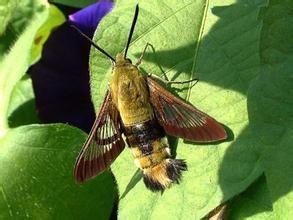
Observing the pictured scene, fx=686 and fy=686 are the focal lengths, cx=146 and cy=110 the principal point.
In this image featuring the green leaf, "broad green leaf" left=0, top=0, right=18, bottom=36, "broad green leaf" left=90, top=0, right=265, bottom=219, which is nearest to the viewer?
"broad green leaf" left=90, top=0, right=265, bottom=219

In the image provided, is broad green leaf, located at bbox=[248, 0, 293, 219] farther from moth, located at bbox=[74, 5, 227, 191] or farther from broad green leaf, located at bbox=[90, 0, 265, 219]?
moth, located at bbox=[74, 5, 227, 191]

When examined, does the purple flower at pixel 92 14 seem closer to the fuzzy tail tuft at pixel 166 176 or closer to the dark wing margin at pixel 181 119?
the dark wing margin at pixel 181 119

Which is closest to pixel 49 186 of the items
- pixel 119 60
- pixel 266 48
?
pixel 119 60

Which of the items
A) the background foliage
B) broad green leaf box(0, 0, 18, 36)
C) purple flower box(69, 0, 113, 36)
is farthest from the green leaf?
the background foliage

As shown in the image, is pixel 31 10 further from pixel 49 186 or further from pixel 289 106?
pixel 289 106

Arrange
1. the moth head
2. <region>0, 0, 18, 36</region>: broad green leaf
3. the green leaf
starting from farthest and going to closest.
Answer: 1. the green leaf
2. <region>0, 0, 18, 36</region>: broad green leaf
3. the moth head

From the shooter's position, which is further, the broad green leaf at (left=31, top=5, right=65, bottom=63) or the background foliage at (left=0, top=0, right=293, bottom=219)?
the broad green leaf at (left=31, top=5, right=65, bottom=63)

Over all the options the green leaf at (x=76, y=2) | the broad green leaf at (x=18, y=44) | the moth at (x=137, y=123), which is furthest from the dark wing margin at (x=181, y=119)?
the green leaf at (x=76, y=2)
